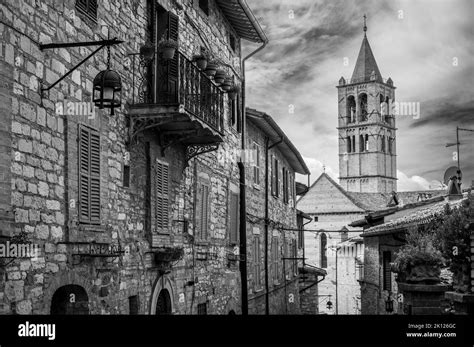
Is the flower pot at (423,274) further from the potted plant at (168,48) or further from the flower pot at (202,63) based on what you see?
the flower pot at (202,63)

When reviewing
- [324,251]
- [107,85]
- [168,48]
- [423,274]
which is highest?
[168,48]

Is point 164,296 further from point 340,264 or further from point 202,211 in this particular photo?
point 340,264

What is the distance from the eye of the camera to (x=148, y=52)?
36.8ft

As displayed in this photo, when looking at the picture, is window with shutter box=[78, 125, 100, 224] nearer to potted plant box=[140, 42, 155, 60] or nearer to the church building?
potted plant box=[140, 42, 155, 60]

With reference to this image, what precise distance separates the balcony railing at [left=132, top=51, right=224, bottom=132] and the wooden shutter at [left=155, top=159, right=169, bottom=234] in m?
1.12

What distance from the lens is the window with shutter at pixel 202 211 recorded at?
1438 cm

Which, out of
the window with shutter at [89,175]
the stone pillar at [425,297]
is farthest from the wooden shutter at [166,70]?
the stone pillar at [425,297]

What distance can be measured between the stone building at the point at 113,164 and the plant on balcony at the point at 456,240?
4.37m

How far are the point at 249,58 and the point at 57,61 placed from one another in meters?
10.3

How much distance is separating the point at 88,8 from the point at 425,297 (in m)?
6.28

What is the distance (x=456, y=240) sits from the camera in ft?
38.1

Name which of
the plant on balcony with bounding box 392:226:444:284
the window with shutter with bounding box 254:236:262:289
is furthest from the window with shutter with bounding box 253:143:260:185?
the plant on balcony with bounding box 392:226:444:284

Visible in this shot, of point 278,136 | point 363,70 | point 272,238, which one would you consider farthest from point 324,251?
point 278,136

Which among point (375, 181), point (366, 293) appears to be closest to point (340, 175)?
point (375, 181)
